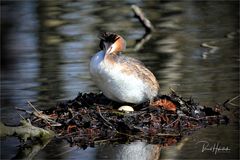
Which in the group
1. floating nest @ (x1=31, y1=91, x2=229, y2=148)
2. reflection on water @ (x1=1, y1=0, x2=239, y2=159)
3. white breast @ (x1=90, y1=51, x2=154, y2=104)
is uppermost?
white breast @ (x1=90, y1=51, x2=154, y2=104)

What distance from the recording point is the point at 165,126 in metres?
8.87

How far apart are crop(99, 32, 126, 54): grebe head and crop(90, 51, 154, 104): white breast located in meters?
0.12

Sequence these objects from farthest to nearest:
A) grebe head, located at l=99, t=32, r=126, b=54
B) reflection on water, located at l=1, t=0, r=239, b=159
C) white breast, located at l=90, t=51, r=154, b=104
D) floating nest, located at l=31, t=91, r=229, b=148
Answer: grebe head, located at l=99, t=32, r=126, b=54 → white breast, located at l=90, t=51, r=154, b=104 → floating nest, located at l=31, t=91, r=229, b=148 → reflection on water, located at l=1, t=0, r=239, b=159

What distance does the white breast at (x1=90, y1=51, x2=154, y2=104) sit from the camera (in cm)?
883

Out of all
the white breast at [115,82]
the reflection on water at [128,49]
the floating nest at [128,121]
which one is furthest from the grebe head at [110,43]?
the reflection on water at [128,49]

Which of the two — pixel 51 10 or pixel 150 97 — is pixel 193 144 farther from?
pixel 51 10

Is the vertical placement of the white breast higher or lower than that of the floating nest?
higher

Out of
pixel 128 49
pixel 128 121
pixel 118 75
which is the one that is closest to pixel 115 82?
pixel 118 75

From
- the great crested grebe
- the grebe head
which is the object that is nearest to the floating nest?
the great crested grebe

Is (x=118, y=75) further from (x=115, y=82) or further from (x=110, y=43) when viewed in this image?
(x=110, y=43)

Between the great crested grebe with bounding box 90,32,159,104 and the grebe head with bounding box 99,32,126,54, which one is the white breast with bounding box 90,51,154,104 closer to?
the great crested grebe with bounding box 90,32,159,104

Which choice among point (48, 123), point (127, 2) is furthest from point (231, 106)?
point (127, 2)

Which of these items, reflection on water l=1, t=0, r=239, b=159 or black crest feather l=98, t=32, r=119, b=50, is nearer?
reflection on water l=1, t=0, r=239, b=159

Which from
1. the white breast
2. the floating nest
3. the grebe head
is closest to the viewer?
the floating nest
